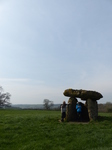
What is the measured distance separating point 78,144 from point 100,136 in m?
2.09

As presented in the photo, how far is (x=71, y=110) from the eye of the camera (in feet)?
59.7

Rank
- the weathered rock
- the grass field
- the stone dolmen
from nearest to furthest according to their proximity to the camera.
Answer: the grass field < the stone dolmen < the weathered rock

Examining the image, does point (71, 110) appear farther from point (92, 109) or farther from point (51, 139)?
point (51, 139)

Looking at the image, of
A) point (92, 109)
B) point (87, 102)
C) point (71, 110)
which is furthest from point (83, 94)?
point (71, 110)

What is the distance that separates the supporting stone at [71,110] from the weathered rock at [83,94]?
0.49 meters

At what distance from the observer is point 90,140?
33.4ft

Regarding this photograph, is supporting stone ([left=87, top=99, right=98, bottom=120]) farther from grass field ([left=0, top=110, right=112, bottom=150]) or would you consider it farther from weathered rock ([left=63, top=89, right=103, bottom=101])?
grass field ([left=0, top=110, right=112, bottom=150])

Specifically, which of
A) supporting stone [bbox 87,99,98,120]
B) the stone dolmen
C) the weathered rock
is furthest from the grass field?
the weathered rock

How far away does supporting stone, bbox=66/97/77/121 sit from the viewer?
58.3ft

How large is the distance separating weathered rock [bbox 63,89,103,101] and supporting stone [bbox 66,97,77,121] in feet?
1.61

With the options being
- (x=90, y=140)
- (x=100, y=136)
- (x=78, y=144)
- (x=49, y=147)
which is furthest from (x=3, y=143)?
(x=100, y=136)

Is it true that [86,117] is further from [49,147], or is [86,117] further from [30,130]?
[49,147]

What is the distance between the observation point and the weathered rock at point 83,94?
18000 mm

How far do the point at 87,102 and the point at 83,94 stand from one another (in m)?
0.96
